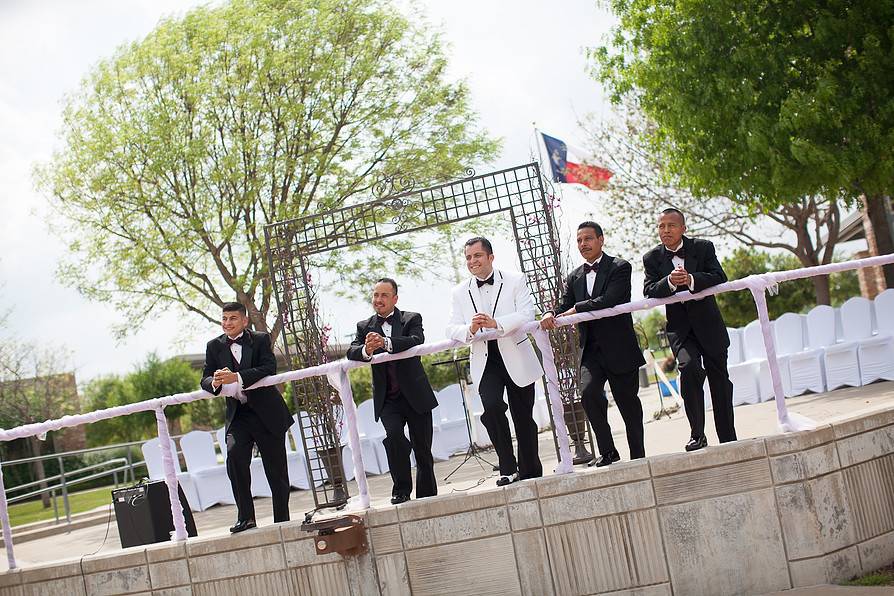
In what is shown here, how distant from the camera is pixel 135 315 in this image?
21562 millimetres

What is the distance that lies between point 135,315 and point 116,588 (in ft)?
52.1

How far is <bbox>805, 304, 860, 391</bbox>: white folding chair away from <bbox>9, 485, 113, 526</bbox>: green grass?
53.8ft

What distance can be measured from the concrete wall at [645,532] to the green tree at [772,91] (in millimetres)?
9119

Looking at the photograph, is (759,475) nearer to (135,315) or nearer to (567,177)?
(135,315)

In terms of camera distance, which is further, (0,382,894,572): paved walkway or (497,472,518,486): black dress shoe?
(0,382,894,572): paved walkway

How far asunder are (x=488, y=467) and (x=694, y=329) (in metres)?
6.34

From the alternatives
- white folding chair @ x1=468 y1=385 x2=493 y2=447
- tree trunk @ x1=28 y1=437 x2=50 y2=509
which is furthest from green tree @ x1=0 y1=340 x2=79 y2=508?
white folding chair @ x1=468 y1=385 x2=493 y2=447

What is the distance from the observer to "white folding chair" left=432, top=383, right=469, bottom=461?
1525 cm

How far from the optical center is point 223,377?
6508 mm

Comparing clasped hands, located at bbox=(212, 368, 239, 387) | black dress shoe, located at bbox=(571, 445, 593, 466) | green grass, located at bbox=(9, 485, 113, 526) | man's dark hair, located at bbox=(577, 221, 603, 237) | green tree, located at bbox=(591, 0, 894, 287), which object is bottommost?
green grass, located at bbox=(9, 485, 113, 526)

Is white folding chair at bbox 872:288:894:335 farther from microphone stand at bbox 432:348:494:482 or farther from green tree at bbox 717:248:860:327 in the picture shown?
green tree at bbox 717:248:860:327

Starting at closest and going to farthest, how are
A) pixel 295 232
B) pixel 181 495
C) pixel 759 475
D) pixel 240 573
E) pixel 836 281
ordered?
pixel 759 475 → pixel 240 573 → pixel 181 495 → pixel 295 232 → pixel 836 281

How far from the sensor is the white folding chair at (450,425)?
1525 cm

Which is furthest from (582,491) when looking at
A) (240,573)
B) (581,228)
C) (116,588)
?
(116,588)
